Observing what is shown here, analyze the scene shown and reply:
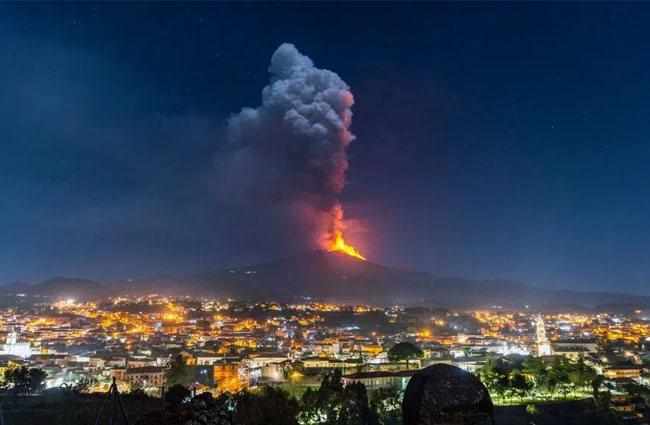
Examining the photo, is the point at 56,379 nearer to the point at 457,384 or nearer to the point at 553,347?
the point at 457,384

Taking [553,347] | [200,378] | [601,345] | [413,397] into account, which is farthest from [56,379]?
[601,345]

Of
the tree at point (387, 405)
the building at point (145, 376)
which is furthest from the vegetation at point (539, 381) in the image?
the building at point (145, 376)

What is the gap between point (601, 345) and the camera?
55438 millimetres

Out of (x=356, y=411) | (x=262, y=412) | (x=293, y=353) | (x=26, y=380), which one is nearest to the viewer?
(x=262, y=412)

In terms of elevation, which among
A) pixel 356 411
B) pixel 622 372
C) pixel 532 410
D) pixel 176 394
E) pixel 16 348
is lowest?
pixel 622 372

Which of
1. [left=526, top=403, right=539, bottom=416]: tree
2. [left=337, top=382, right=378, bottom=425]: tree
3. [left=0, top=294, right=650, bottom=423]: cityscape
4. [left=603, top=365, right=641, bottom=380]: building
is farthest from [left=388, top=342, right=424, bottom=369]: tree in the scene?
[left=337, top=382, right=378, bottom=425]: tree

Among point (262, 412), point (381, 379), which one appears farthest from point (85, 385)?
point (381, 379)

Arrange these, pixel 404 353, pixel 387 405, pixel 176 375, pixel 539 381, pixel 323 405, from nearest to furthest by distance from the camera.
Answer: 1. pixel 323 405
2. pixel 387 405
3. pixel 176 375
4. pixel 539 381
5. pixel 404 353

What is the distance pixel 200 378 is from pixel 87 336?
101ft

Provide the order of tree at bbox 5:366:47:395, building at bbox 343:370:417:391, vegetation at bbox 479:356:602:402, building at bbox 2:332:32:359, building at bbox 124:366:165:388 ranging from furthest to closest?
building at bbox 2:332:32:359 < building at bbox 124:366:165:388 < building at bbox 343:370:417:391 < vegetation at bbox 479:356:602:402 < tree at bbox 5:366:47:395

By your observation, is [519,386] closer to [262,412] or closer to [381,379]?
[381,379]

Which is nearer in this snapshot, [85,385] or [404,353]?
[85,385]

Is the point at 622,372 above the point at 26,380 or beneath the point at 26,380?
beneath

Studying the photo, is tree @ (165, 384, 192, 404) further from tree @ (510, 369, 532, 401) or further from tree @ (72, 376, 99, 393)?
tree @ (510, 369, 532, 401)
